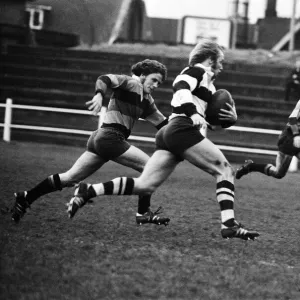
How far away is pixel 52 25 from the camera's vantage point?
3173 cm

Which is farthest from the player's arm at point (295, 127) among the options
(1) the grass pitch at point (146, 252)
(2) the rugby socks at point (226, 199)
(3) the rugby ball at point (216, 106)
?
(2) the rugby socks at point (226, 199)

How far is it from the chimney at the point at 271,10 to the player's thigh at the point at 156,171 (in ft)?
96.5

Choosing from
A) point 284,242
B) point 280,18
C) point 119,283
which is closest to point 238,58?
point 280,18

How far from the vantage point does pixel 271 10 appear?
117 feet

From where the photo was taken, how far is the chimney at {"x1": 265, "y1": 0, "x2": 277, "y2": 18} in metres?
35.8

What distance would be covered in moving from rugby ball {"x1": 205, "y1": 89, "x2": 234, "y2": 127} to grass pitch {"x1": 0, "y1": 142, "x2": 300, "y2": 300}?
102cm

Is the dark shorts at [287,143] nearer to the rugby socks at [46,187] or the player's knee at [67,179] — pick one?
the player's knee at [67,179]

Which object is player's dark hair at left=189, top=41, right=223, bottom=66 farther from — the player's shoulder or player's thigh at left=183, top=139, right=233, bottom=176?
player's thigh at left=183, top=139, right=233, bottom=176

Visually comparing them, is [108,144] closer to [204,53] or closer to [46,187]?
[46,187]

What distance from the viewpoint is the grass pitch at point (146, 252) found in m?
5.28

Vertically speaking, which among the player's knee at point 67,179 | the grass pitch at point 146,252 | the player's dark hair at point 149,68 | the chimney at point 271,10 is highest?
the chimney at point 271,10

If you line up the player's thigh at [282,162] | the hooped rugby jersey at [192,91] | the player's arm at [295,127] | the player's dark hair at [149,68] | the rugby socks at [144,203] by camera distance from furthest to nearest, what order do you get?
the player's thigh at [282,162], the player's arm at [295,127], the rugby socks at [144,203], the player's dark hair at [149,68], the hooped rugby jersey at [192,91]

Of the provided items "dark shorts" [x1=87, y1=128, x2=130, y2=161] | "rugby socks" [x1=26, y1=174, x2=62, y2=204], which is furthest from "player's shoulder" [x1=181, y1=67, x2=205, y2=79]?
"rugby socks" [x1=26, y1=174, x2=62, y2=204]

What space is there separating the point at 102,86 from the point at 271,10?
29.4m
